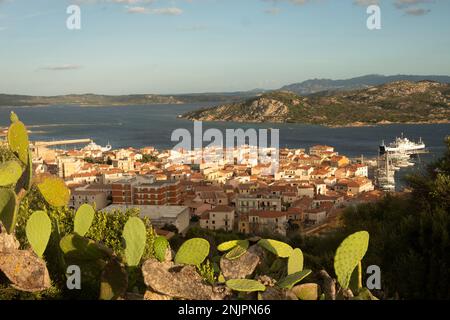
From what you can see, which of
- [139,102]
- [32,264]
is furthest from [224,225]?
[139,102]

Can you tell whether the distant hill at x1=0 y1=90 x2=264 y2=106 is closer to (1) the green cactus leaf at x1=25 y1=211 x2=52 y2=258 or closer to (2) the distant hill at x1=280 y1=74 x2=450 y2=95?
(2) the distant hill at x1=280 y1=74 x2=450 y2=95

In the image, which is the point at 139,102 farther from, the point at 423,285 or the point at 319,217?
the point at 423,285

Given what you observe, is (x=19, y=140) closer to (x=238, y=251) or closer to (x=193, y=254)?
(x=193, y=254)

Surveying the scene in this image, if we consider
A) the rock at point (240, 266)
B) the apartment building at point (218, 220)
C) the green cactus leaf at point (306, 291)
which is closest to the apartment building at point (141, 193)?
the apartment building at point (218, 220)

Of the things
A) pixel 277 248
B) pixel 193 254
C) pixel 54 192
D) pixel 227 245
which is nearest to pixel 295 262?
pixel 277 248

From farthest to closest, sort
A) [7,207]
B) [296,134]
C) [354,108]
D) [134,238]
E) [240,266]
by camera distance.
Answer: [354,108]
[296,134]
[7,207]
[240,266]
[134,238]

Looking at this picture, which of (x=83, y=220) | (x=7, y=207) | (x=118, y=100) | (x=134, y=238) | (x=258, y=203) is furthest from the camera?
(x=118, y=100)

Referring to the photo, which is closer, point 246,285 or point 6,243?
point 246,285
